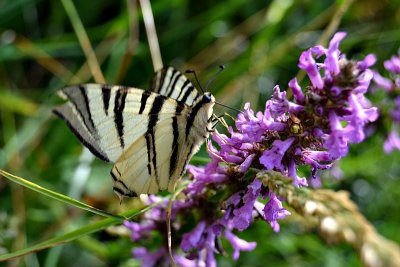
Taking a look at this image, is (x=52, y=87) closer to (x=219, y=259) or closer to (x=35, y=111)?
(x=35, y=111)

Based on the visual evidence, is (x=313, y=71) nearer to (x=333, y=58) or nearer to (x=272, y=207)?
(x=333, y=58)

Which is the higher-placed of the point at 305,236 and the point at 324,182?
the point at 324,182

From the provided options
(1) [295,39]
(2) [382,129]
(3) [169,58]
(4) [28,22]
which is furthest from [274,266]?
(4) [28,22]

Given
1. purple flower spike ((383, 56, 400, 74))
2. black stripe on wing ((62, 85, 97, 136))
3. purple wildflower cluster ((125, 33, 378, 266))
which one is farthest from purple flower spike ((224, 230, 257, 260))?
purple flower spike ((383, 56, 400, 74))

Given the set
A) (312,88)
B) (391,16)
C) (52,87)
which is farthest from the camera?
→ (391,16)

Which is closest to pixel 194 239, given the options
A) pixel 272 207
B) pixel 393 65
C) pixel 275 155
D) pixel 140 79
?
pixel 272 207

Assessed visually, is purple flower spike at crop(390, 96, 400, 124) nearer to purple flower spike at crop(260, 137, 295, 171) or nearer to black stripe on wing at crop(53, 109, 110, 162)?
purple flower spike at crop(260, 137, 295, 171)

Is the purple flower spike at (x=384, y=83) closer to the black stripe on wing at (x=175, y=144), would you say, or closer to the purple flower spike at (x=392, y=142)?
the purple flower spike at (x=392, y=142)
